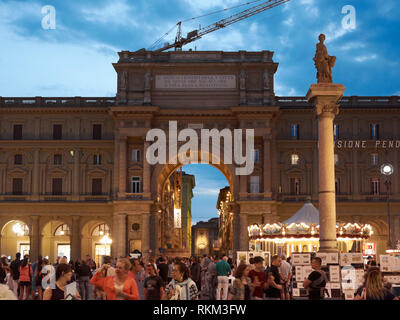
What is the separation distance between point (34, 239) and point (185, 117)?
1948cm

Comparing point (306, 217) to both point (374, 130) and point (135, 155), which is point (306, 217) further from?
point (374, 130)

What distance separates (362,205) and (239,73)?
18.4 m

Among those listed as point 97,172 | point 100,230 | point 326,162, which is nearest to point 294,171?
point 97,172

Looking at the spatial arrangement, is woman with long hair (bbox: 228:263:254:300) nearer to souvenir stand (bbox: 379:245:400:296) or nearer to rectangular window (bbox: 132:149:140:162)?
souvenir stand (bbox: 379:245:400:296)

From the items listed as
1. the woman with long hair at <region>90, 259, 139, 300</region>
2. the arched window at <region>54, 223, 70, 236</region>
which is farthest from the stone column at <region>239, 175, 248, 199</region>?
the woman with long hair at <region>90, 259, 139, 300</region>

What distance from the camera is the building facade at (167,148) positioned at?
6378 cm

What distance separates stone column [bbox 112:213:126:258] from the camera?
6272 centimetres

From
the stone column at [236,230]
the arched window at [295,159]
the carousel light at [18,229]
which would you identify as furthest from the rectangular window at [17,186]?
the arched window at [295,159]

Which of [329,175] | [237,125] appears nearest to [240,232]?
[237,125]

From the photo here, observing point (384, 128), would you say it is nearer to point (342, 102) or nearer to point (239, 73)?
point (342, 102)

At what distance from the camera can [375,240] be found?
219 ft

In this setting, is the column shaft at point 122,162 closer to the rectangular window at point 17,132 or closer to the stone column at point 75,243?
the stone column at point 75,243

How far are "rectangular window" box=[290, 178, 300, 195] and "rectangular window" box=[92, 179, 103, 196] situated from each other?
19706mm

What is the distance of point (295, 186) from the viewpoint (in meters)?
66.7
